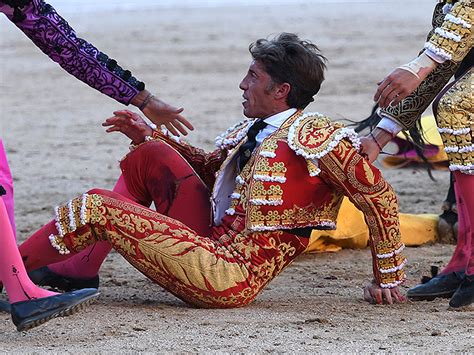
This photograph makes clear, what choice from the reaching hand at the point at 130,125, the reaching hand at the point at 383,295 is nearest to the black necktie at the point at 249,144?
the reaching hand at the point at 130,125

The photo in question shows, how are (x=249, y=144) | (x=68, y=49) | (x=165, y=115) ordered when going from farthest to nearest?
(x=165, y=115), (x=68, y=49), (x=249, y=144)

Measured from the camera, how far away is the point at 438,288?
4508 mm

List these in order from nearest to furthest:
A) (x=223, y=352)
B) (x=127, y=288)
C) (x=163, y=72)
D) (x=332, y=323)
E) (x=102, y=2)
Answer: (x=223, y=352) < (x=332, y=323) < (x=127, y=288) < (x=163, y=72) < (x=102, y=2)

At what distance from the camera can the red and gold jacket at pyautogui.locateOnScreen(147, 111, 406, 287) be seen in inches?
163

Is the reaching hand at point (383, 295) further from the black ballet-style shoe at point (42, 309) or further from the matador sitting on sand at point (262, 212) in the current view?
the black ballet-style shoe at point (42, 309)

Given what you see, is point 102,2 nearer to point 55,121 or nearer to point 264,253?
point 55,121

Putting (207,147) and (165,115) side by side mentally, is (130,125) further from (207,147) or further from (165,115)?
(207,147)

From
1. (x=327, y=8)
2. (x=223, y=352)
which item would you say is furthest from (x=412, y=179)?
(x=327, y=8)

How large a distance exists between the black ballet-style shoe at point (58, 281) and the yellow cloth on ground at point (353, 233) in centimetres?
125

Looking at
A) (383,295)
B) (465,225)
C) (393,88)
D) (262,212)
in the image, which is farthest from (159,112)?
(465,225)

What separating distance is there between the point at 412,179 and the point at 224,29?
8706 mm

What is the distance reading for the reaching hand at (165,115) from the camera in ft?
15.1

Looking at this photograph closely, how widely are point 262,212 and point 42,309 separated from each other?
828mm

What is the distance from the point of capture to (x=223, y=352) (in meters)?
3.67
